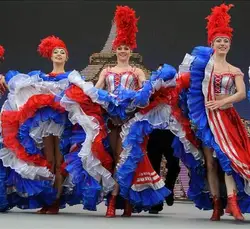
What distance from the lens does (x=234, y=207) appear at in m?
3.97

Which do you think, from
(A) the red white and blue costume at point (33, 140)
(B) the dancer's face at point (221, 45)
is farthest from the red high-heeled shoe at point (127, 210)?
(B) the dancer's face at point (221, 45)

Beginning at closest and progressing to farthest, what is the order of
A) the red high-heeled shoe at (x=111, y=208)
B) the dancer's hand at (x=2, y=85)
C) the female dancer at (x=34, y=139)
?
the red high-heeled shoe at (x=111, y=208)
the female dancer at (x=34, y=139)
the dancer's hand at (x=2, y=85)

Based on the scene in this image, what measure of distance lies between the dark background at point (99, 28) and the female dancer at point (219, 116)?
11.8 ft

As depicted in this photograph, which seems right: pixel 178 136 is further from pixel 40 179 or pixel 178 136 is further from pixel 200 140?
pixel 40 179

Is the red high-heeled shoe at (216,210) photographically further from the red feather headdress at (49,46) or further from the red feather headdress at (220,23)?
the red feather headdress at (49,46)

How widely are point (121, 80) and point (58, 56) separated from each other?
60 centimetres

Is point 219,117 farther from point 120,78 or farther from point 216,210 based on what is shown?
point 120,78

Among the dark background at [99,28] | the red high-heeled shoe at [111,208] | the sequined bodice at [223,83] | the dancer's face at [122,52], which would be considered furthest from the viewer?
the dark background at [99,28]

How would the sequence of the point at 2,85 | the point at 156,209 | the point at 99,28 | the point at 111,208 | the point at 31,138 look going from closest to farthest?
the point at 111,208
the point at 31,138
the point at 2,85
the point at 156,209
the point at 99,28

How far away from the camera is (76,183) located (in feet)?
14.0

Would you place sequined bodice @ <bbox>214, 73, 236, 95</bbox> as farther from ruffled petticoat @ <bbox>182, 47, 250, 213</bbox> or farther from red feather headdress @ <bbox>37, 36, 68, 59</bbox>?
red feather headdress @ <bbox>37, 36, 68, 59</bbox>

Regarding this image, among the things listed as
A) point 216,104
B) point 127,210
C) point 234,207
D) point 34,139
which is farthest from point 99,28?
point 234,207

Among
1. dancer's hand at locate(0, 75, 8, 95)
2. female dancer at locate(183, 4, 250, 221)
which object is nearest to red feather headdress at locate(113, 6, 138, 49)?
female dancer at locate(183, 4, 250, 221)

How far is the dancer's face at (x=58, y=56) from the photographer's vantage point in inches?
185
